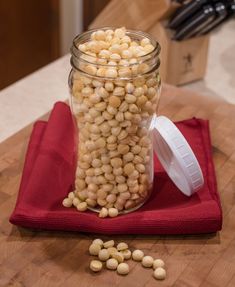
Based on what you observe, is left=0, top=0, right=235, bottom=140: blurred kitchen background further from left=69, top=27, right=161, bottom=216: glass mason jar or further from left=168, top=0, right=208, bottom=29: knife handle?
left=69, top=27, right=161, bottom=216: glass mason jar

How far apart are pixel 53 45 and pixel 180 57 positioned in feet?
3.15

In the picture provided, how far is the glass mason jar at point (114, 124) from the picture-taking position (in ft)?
2.23

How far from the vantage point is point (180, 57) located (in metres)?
1.24

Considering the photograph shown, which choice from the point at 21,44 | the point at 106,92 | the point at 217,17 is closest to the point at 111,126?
the point at 106,92

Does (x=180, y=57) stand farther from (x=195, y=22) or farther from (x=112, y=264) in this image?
(x=112, y=264)

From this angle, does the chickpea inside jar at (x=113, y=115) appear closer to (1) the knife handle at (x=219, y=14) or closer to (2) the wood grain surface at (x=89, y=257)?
(2) the wood grain surface at (x=89, y=257)

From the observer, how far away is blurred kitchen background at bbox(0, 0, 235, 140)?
1.15 meters

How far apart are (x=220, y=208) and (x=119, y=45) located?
27 centimetres

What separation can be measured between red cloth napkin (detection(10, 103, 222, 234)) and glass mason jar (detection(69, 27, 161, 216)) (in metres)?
0.03

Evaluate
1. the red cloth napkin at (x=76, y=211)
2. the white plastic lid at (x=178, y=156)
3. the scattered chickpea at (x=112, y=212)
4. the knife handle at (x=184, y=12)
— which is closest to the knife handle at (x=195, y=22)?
the knife handle at (x=184, y=12)

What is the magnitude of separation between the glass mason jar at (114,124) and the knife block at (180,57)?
0.46 m

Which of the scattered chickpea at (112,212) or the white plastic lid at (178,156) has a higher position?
the white plastic lid at (178,156)

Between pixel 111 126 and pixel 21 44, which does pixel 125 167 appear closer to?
pixel 111 126

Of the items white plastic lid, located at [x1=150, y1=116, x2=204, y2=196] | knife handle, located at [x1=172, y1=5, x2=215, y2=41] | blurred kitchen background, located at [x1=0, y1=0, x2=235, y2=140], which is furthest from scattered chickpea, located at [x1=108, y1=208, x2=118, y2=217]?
knife handle, located at [x1=172, y1=5, x2=215, y2=41]
